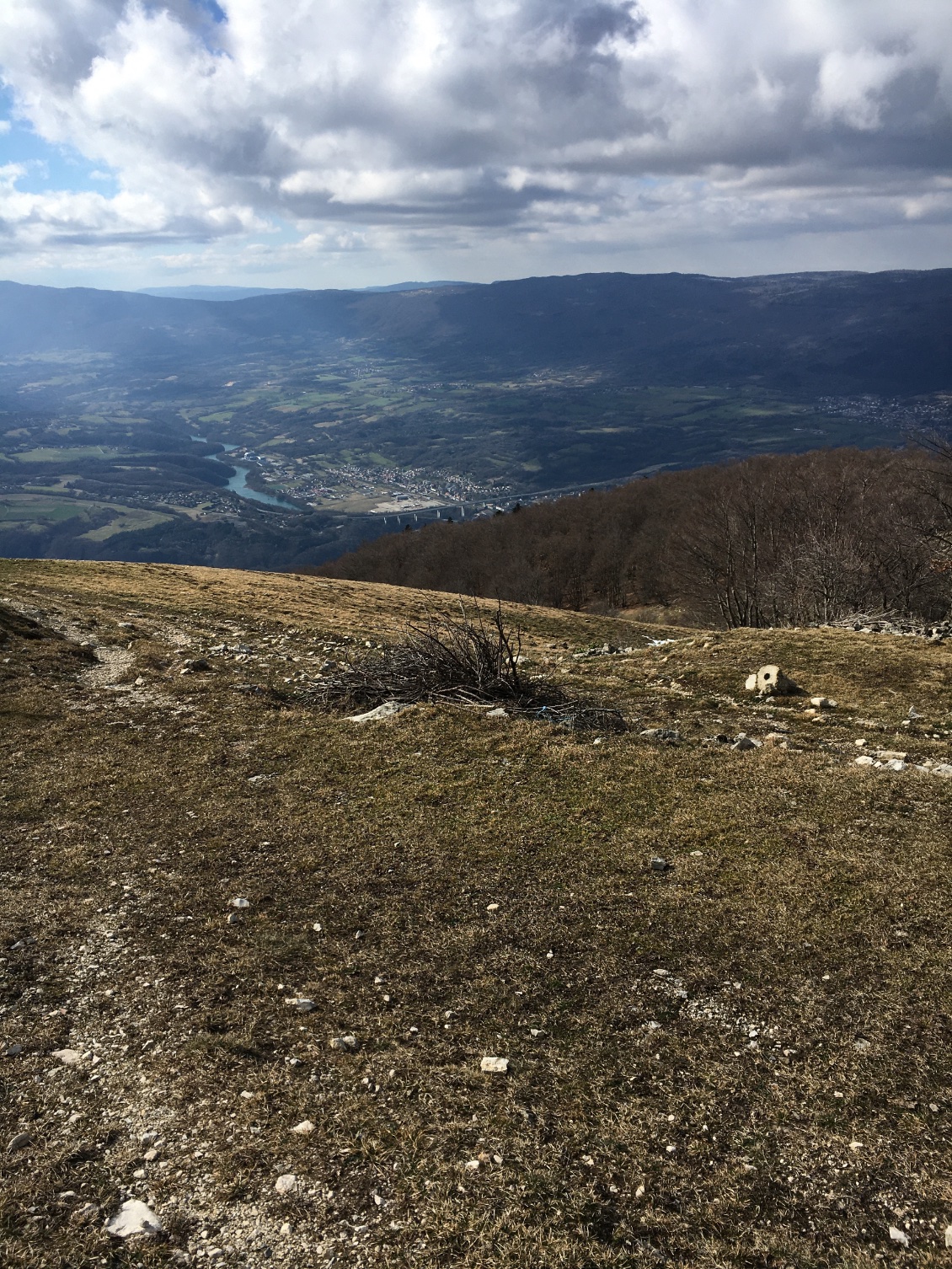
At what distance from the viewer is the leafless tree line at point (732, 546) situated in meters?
41.7

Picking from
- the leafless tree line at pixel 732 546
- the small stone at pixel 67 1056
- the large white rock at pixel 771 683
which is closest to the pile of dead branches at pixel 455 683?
the large white rock at pixel 771 683

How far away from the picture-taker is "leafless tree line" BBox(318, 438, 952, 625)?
4172 centimetres

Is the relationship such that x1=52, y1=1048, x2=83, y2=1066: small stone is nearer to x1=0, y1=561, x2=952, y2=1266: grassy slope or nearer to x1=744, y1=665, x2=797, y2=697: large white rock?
x1=0, y1=561, x2=952, y2=1266: grassy slope

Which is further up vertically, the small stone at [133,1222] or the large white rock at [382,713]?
the small stone at [133,1222]

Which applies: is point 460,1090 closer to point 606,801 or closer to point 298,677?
point 606,801

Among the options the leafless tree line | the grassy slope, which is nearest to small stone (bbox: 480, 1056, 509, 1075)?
the grassy slope

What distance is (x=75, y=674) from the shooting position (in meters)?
18.6

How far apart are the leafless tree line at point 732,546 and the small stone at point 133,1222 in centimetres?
3132

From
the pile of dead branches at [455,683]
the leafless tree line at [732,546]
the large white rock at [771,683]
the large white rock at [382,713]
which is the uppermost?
the pile of dead branches at [455,683]

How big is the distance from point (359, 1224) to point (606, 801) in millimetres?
6693

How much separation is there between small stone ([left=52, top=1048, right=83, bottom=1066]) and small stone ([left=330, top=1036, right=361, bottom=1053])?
2.15 meters

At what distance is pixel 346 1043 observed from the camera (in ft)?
20.5

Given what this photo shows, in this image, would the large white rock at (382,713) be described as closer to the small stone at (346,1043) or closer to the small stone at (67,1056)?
the small stone at (346,1043)

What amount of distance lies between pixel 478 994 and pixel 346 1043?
4.25ft
